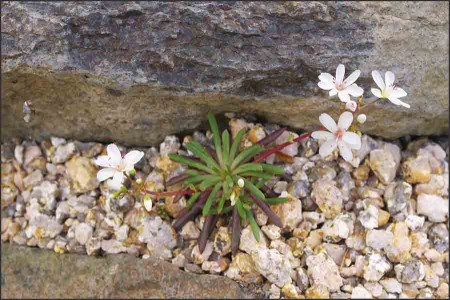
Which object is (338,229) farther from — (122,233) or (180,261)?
(122,233)

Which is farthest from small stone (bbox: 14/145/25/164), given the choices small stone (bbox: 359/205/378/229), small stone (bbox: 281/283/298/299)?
small stone (bbox: 359/205/378/229)

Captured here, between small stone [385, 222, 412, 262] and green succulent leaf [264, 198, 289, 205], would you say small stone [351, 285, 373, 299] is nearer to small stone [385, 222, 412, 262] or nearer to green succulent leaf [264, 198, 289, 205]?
small stone [385, 222, 412, 262]

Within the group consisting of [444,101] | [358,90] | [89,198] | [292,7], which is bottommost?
[89,198]

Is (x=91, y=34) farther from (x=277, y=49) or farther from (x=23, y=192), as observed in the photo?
(x=23, y=192)

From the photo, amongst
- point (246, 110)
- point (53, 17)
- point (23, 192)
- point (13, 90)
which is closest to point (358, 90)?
point (246, 110)

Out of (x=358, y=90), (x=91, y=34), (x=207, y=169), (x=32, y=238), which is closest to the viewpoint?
(x=358, y=90)

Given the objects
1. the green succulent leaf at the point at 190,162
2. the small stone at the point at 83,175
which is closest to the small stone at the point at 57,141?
the small stone at the point at 83,175

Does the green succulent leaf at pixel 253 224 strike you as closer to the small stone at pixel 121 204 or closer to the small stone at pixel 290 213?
the small stone at pixel 290 213
